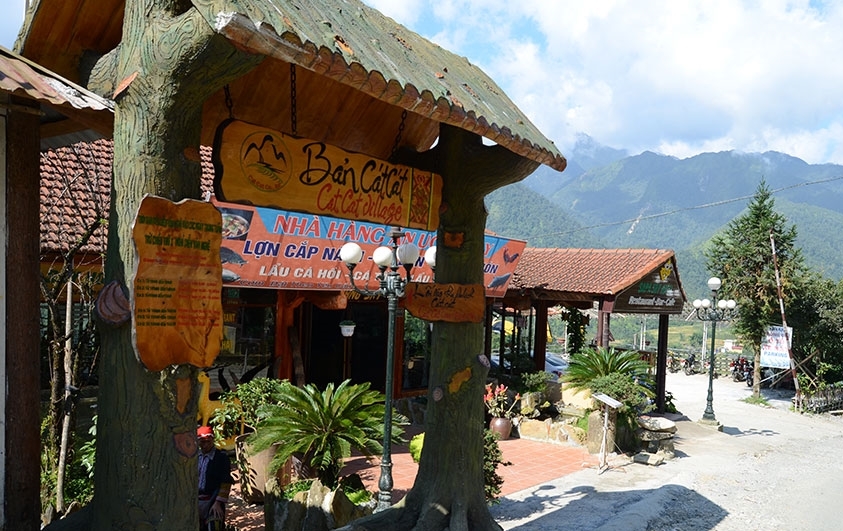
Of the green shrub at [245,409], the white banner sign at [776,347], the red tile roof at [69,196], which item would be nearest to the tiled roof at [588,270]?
the white banner sign at [776,347]

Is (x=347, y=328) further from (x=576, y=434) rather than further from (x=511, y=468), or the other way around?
(x=576, y=434)

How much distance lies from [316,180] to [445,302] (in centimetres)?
177

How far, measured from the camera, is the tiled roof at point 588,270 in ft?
48.4

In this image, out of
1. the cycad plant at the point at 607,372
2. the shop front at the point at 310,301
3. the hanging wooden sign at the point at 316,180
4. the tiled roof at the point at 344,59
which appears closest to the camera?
the tiled roof at the point at 344,59

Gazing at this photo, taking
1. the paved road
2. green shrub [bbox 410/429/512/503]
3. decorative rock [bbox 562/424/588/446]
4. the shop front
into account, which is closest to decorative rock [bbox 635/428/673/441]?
the paved road

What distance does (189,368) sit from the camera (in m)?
3.58

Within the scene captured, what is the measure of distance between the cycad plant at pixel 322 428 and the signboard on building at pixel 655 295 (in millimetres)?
8662

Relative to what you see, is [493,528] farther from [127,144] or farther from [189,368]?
[127,144]

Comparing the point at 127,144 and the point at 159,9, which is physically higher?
the point at 159,9

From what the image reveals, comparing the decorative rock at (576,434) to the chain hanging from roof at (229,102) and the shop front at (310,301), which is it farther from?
the chain hanging from roof at (229,102)

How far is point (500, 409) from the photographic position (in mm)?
12938

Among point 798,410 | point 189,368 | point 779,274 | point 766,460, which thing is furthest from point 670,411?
point 189,368

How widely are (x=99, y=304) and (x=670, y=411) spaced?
49.2 ft

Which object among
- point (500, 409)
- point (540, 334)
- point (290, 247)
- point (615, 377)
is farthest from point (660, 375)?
point (290, 247)
